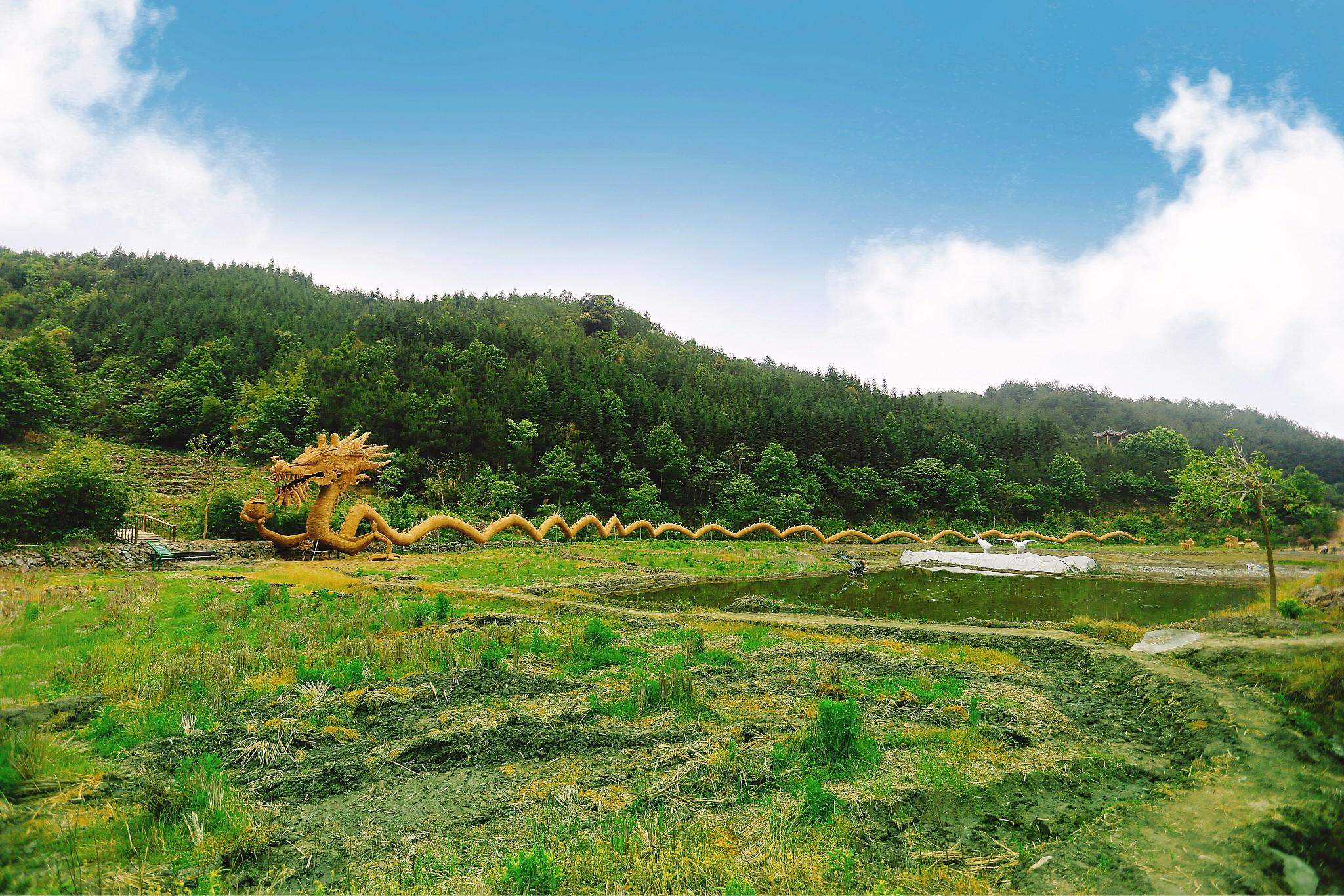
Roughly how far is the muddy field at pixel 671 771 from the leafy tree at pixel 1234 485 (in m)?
2.21

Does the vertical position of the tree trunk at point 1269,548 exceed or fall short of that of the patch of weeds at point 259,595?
it exceeds it

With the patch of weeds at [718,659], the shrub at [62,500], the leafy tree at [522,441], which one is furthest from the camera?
the leafy tree at [522,441]

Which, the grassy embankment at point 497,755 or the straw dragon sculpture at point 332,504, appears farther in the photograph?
the straw dragon sculpture at point 332,504

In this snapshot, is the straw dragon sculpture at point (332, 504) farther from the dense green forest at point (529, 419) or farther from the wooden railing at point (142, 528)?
the dense green forest at point (529, 419)

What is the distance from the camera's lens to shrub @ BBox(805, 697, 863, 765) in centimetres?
544

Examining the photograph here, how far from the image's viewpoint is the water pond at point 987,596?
1638cm

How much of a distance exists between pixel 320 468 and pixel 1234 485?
25.3 meters

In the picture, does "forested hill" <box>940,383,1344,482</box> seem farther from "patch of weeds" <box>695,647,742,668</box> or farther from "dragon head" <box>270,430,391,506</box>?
"dragon head" <box>270,430,391,506</box>

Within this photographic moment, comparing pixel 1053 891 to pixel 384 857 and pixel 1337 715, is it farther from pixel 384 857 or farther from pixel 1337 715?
pixel 384 857

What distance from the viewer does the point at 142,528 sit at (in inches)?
872

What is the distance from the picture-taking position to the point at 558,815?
175 inches

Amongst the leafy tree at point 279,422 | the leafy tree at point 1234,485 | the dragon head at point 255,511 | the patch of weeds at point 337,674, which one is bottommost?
the patch of weeds at point 337,674

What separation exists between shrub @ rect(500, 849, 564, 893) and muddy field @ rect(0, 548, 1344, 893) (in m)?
0.01

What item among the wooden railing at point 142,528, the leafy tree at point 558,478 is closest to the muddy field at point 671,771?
the wooden railing at point 142,528
